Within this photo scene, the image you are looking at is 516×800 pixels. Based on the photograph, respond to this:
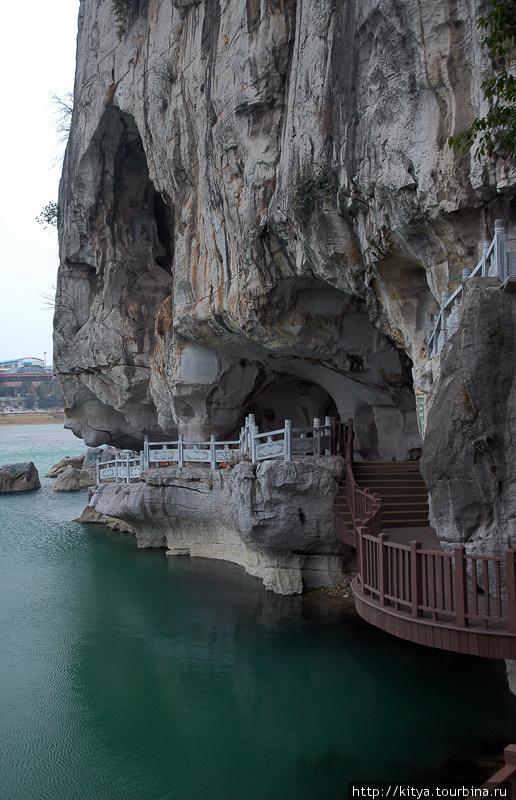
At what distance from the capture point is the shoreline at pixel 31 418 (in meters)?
108

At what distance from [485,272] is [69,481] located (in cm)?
3408

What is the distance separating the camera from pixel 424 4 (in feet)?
29.6

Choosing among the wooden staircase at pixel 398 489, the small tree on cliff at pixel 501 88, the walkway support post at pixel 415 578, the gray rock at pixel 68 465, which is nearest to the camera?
the small tree on cliff at pixel 501 88

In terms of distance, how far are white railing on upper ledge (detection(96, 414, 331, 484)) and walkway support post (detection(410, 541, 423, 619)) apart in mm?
7099

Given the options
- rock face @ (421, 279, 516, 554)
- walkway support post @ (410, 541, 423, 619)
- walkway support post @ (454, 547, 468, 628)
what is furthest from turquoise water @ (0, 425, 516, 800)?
rock face @ (421, 279, 516, 554)

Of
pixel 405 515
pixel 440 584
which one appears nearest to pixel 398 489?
pixel 405 515

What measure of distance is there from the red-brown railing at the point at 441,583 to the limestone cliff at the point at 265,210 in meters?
4.18

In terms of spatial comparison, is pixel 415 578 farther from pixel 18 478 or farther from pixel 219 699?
pixel 18 478

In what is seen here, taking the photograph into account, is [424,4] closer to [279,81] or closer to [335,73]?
[335,73]

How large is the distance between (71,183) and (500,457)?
20.9m

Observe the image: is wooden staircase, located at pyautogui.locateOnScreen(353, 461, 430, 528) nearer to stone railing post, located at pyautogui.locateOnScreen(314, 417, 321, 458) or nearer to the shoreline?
stone railing post, located at pyautogui.locateOnScreen(314, 417, 321, 458)

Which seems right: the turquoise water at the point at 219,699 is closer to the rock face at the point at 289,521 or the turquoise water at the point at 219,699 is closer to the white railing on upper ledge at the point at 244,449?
the rock face at the point at 289,521

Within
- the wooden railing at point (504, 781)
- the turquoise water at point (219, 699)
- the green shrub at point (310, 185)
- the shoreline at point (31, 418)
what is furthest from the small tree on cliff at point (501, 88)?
the shoreline at point (31, 418)

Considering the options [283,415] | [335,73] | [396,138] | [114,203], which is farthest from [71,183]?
[396,138]
